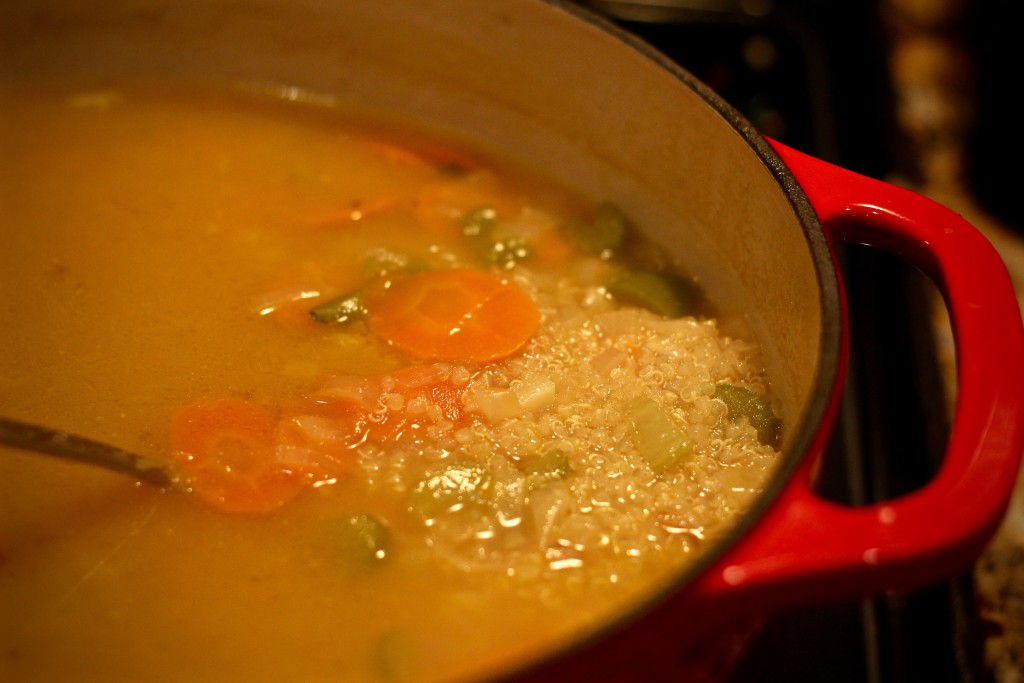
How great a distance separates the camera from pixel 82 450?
3.62 feet

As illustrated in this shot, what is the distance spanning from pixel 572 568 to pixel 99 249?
857 millimetres

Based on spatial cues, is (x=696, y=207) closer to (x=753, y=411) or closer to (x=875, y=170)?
(x=753, y=411)

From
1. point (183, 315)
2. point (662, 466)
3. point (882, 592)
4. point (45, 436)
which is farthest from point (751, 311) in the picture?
point (45, 436)

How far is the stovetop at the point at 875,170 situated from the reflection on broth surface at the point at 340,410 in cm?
27

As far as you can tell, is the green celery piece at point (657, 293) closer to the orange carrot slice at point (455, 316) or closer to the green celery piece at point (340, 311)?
the orange carrot slice at point (455, 316)

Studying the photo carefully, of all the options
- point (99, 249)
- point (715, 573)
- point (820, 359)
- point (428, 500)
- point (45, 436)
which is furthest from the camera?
point (99, 249)

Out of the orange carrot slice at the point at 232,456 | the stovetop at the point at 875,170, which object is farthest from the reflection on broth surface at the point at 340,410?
the stovetop at the point at 875,170

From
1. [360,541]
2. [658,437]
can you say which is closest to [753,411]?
[658,437]

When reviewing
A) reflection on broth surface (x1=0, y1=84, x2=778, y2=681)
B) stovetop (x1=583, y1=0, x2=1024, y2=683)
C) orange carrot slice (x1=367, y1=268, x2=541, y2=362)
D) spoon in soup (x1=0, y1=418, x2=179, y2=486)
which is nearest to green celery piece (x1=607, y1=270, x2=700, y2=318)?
reflection on broth surface (x1=0, y1=84, x2=778, y2=681)

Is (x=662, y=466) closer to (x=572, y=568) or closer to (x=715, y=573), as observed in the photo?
(x=572, y=568)

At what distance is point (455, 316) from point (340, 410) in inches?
8.4

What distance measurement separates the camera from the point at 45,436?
3.51 ft

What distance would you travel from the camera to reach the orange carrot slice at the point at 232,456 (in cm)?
117

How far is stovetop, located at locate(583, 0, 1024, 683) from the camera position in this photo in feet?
4.59
